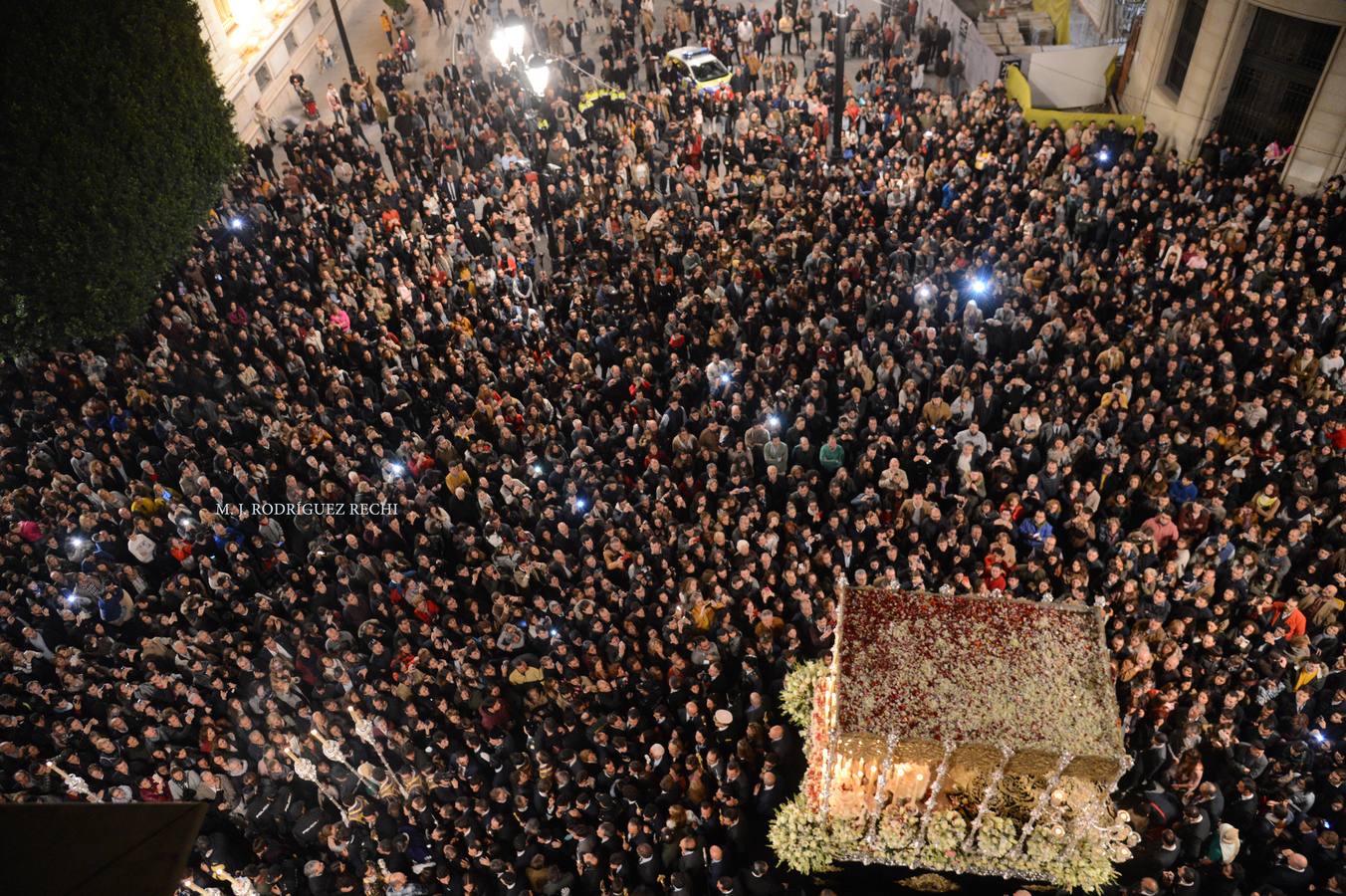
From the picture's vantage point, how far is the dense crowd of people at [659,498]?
949 centimetres

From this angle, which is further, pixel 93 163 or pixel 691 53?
pixel 691 53

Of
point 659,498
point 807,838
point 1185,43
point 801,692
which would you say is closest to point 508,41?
point 659,498

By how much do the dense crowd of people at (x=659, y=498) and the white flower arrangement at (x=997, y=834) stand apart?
1.27 m

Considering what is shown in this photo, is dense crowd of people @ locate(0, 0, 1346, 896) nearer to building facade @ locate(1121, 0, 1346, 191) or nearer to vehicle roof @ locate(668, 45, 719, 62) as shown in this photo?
building facade @ locate(1121, 0, 1346, 191)

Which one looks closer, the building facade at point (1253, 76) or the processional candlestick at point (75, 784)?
the processional candlestick at point (75, 784)

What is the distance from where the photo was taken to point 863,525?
1145 cm

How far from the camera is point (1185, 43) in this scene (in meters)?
20.6

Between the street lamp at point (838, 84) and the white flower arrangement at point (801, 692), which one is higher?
the street lamp at point (838, 84)

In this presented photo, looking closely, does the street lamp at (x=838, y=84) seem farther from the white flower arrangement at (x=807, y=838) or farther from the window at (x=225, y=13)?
the window at (x=225, y=13)

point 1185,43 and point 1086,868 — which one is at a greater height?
point 1185,43

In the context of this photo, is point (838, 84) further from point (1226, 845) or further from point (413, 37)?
point (413, 37)

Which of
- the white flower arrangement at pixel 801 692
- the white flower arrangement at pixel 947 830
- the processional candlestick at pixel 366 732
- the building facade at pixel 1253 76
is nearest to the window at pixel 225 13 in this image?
the processional candlestick at pixel 366 732
